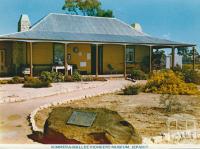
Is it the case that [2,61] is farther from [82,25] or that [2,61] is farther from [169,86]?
[169,86]

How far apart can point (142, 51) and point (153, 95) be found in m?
10.7

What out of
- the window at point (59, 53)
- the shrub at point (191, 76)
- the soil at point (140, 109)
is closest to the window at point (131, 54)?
the window at point (59, 53)

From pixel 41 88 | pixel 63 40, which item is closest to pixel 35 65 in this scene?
pixel 63 40

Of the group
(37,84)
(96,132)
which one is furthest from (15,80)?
(96,132)

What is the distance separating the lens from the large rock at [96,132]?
7445mm

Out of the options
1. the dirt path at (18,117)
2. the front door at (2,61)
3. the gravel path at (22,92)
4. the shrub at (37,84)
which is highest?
the front door at (2,61)

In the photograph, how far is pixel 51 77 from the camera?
18.5m

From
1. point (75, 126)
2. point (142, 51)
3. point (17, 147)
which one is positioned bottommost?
point (17, 147)

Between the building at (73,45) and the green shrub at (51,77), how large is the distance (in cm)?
86

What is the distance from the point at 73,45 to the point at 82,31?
1.03 metres

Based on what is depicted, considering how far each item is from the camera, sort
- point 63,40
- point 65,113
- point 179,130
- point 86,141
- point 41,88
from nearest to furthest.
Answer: point 86,141
point 65,113
point 179,130
point 41,88
point 63,40

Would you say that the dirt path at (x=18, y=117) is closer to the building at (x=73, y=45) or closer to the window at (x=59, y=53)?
the building at (x=73, y=45)

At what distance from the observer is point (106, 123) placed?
756 cm

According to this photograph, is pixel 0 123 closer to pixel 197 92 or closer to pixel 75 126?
pixel 75 126
